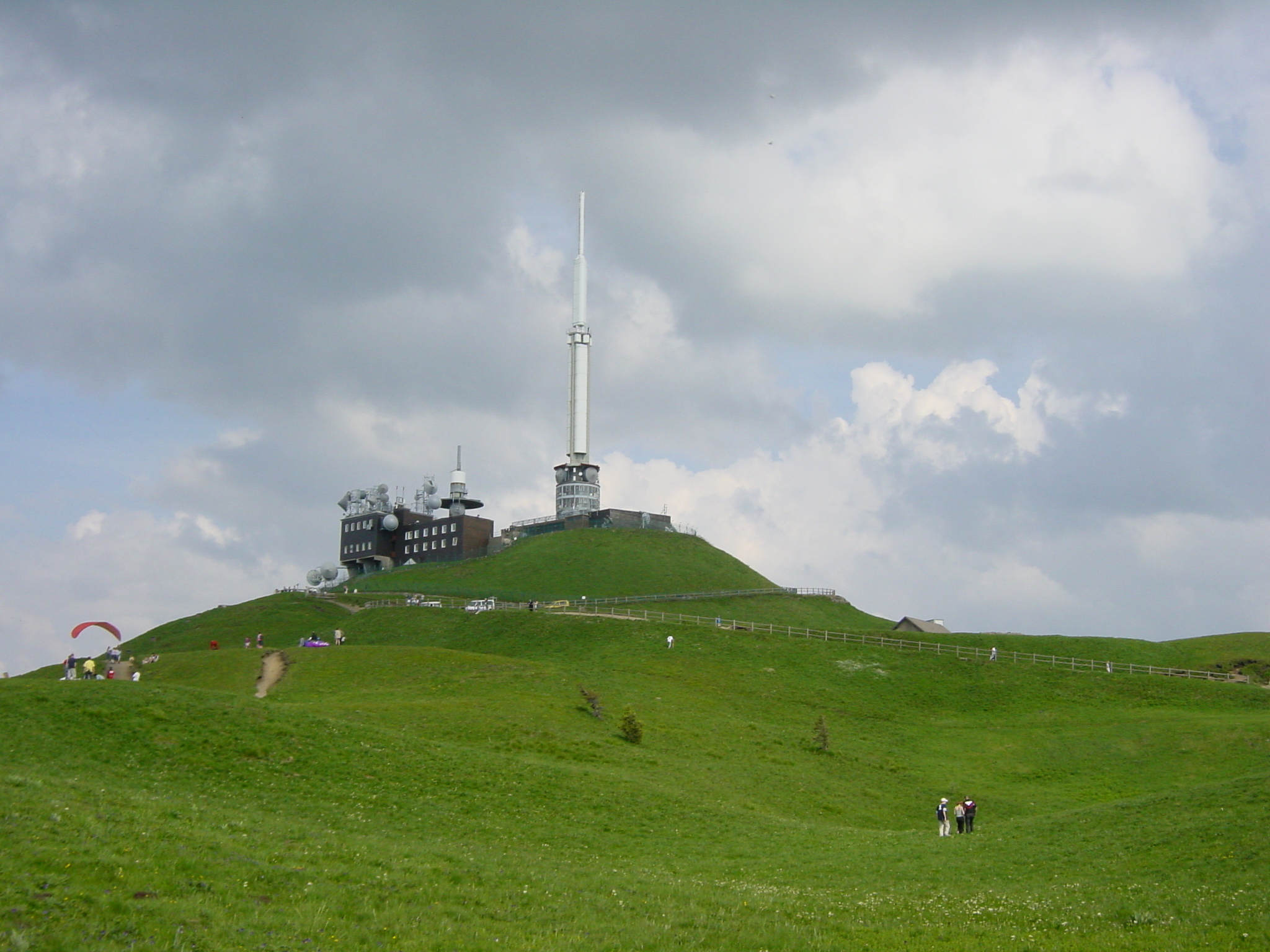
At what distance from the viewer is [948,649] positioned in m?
88.8

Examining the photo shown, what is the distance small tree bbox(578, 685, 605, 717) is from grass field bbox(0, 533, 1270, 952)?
106cm

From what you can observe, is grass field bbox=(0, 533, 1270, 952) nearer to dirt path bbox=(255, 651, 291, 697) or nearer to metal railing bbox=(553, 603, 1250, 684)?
dirt path bbox=(255, 651, 291, 697)

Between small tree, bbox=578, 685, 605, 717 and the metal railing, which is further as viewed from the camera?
the metal railing

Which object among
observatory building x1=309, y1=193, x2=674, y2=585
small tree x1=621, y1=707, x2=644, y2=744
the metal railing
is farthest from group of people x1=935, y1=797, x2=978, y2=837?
observatory building x1=309, y1=193, x2=674, y2=585

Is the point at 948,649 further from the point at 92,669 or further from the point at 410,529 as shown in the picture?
the point at 410,529

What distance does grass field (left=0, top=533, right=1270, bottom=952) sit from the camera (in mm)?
20500

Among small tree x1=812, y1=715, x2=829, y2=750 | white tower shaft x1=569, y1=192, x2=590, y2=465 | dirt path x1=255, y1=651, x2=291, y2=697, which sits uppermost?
white tower shaft x1=569, y1=192, x2=590, y2=465

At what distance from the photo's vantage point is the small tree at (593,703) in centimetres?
5800

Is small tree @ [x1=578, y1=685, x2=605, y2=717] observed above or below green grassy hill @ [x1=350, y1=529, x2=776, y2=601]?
below

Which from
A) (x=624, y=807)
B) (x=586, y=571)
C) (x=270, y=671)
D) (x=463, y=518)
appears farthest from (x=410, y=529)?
(x=624, y=807)

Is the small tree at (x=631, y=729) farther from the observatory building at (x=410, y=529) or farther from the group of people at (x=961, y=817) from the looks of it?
the observatory building at (x=410, y=529)

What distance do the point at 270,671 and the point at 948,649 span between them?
2211 inches

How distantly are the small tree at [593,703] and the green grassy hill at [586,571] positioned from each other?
61.1 m

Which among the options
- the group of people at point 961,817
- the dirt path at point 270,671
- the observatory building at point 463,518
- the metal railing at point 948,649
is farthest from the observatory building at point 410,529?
the group of people at point 961,817
